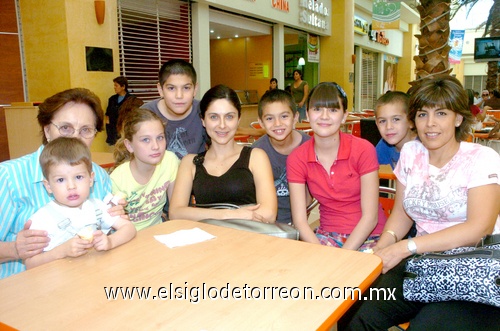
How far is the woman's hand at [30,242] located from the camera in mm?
1396

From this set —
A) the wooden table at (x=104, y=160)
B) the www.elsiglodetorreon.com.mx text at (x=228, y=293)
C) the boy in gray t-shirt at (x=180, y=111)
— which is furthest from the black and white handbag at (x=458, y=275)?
the wooden table at (x=104, y=160)

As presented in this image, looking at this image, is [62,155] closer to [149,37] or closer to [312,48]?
[149,37]

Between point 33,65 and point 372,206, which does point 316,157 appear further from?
point 33,65

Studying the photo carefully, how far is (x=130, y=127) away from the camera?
7.34 ft

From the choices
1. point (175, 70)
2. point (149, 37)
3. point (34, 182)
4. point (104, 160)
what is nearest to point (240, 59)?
point (149, 37)

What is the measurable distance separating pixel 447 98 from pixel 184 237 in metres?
1.27

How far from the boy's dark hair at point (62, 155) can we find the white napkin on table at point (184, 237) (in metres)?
0.42

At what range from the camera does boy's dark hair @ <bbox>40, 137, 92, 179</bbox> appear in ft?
4.98

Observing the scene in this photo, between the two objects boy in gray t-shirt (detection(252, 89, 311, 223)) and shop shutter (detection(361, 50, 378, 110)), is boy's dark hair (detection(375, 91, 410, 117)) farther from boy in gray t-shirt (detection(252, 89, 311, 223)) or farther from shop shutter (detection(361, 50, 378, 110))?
shop shutter (detection(361, 50, 378, 110))

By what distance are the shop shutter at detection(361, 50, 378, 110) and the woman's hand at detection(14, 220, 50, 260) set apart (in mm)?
18471

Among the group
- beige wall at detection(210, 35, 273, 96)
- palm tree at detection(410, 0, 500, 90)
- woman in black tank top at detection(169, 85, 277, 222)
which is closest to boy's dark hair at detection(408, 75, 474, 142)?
woman in black tank top at detection(169, 85, 277, 222)

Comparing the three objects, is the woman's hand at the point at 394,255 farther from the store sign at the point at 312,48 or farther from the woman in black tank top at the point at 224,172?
the store sign at the point at 312,48

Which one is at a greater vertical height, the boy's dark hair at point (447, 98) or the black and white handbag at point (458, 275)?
the boy's dark hair at point (447, 98)

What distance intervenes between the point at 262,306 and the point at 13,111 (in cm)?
579
